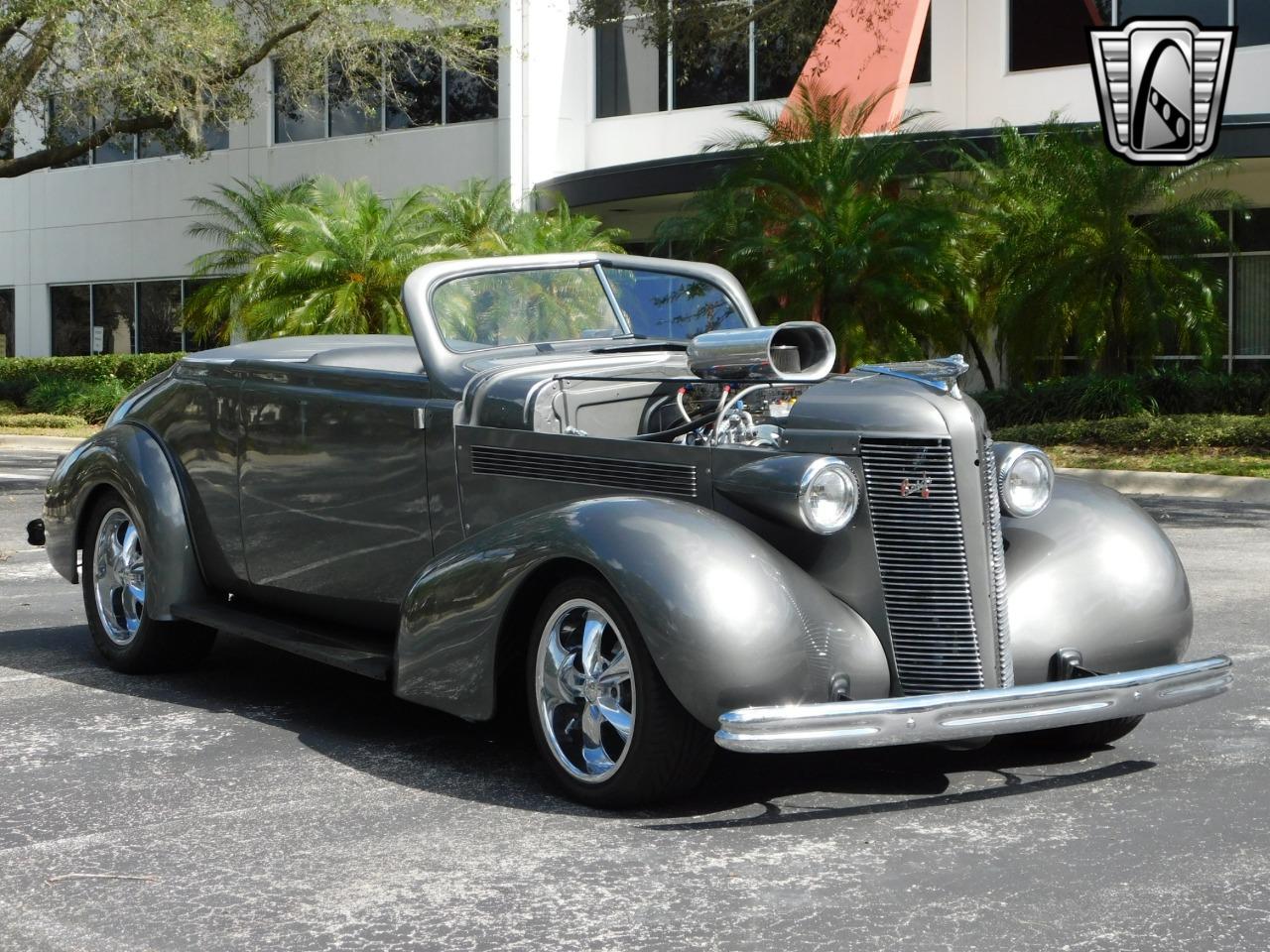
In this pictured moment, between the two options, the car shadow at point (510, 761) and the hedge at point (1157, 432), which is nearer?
the car shadow at point (510, 761)

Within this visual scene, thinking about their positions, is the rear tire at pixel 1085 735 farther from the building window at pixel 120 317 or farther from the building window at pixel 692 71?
the building window at pixel 120 317

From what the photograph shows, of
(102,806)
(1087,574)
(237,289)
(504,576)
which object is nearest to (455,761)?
(504,576)

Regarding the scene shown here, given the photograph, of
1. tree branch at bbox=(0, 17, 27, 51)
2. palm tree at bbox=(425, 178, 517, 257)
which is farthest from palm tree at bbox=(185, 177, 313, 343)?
tree branch at bbox=(0, 17, 27, 51)

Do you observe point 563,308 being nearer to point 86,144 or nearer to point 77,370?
point 86,144

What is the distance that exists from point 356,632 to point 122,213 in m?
30.2

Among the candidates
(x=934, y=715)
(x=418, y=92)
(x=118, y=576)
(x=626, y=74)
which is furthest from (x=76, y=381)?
(x=934, y=715)

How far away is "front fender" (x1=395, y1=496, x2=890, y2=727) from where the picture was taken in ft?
14.6

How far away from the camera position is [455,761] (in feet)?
17.6

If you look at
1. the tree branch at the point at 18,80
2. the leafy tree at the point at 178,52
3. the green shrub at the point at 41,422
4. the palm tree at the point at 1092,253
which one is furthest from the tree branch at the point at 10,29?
the palm tree at the point at 1092,253

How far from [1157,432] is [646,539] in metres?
15.0

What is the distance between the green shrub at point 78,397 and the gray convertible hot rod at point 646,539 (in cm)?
2245

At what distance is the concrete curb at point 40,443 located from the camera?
22438 millimetres

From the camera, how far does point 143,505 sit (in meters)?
6.68

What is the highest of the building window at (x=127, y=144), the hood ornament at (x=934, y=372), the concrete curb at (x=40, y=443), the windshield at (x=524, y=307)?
the building window at (x=127, y=144)
